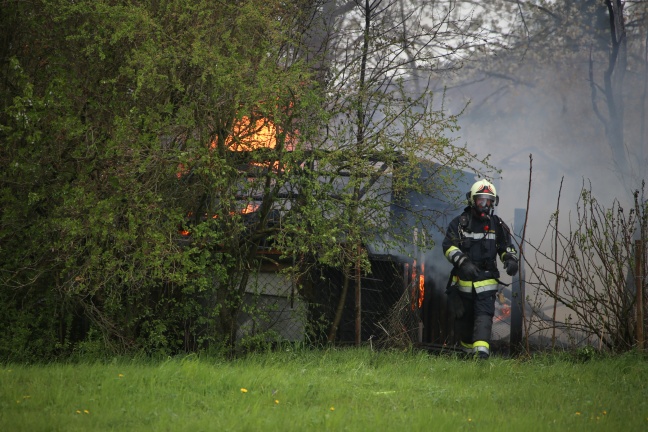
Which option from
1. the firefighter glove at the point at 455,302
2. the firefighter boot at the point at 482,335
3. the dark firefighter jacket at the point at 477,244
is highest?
the dark firefighter jacket at the point at 477,244

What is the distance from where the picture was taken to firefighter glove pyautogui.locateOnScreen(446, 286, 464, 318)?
29.1 feet

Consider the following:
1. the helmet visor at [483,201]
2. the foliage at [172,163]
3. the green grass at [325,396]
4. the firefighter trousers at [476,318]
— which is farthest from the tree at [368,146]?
the green grass at [325,396]

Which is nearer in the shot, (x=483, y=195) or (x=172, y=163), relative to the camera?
(x=172, y=163)

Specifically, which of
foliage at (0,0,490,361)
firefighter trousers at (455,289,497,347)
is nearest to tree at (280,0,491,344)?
foliage at (0,0,490,361)

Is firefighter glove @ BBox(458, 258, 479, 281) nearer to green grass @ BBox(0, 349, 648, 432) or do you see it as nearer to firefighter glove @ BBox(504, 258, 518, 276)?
firefighter glove @ BBox(504, 258, 518, 276)

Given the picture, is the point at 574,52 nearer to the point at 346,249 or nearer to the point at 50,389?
the point at 346,249

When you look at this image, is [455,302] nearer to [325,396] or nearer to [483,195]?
[483,195]

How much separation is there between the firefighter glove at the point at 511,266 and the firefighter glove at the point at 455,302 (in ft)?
1.97

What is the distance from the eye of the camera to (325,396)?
5.83m

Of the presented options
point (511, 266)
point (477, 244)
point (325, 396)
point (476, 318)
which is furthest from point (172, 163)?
point (511, 266)

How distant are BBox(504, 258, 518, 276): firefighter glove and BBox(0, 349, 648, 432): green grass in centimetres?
122

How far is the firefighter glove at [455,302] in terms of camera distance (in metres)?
8.87

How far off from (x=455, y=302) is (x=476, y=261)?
500 mm

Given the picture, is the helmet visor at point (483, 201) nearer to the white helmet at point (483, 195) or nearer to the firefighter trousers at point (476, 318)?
the white helmet at point (483, 195)
